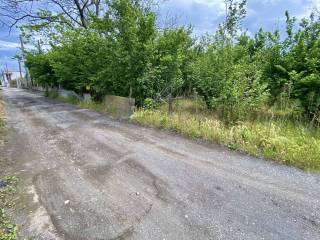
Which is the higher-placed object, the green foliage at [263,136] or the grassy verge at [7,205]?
the green foliage at [263,136]

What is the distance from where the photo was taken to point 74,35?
1131 cm

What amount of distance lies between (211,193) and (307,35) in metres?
6.40

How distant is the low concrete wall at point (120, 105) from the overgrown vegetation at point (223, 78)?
0.34 meters

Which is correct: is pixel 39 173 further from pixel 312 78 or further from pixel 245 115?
pixel 312 78

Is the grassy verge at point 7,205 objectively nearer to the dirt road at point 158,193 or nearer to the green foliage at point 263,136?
the dirt road at point 158,193

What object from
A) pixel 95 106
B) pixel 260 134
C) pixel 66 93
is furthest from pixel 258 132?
pixel 66 93

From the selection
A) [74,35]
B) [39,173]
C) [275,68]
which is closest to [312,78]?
[275,68]

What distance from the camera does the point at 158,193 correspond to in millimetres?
3080

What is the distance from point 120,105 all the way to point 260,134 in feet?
17.2

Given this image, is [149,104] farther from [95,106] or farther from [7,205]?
[7,205]

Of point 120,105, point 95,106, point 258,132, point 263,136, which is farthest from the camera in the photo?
point 95,106

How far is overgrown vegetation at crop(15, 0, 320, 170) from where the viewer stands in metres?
4.95

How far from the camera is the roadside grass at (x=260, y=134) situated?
407cm

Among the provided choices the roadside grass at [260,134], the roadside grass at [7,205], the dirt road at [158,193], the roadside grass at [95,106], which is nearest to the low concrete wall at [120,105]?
the roadside grass at [95,106]
